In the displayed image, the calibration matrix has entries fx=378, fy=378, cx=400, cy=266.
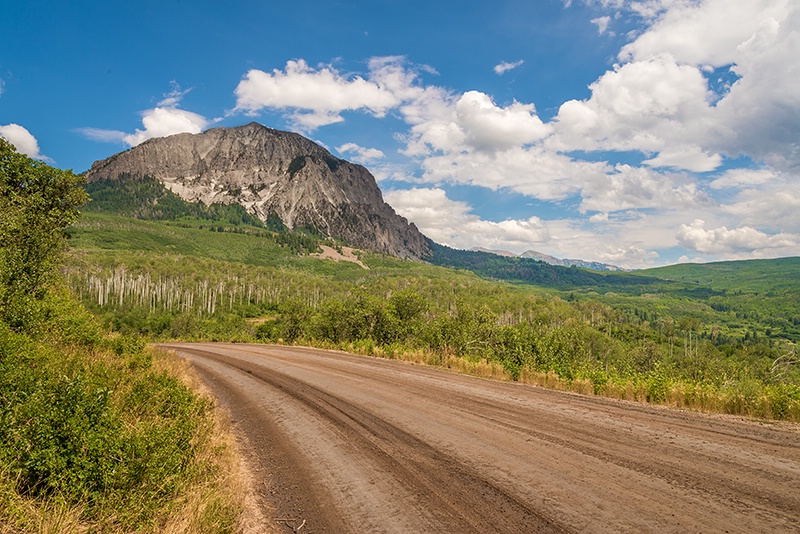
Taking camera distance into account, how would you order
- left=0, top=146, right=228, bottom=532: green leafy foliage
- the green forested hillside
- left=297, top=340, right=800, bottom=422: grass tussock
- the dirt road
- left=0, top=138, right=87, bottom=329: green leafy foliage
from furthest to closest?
the green forested hillside
left=0, top=138, right=87, bottom=329: green leafy foliage
left=297, top=340, right=800, bottom=422: grass tussock
the dirt road
left=0, top=146, right=228, bottom=532: green leafy foliage

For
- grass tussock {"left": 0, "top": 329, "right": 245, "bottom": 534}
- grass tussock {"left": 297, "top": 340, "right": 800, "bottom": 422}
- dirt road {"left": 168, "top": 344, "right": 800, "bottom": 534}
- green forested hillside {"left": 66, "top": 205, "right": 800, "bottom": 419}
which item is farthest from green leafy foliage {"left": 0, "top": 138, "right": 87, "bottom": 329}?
grass tussock {"left": 297, "top": 340, "right": 800, "bottom": 422}

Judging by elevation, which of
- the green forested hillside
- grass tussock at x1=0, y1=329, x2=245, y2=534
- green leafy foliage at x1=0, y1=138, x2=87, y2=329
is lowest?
the green forested hillside

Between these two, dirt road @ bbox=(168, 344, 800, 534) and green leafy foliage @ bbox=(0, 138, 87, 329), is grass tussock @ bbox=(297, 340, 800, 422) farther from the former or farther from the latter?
green leafy foliage @ bbox=(0, 138, 87, 329)

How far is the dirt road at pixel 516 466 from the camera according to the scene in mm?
→ 4672

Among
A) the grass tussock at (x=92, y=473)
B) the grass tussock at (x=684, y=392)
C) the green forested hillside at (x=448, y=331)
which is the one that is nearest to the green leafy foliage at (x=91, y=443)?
the grass tussock at (x=92, y=473)

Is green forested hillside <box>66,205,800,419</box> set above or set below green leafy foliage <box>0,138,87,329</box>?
below

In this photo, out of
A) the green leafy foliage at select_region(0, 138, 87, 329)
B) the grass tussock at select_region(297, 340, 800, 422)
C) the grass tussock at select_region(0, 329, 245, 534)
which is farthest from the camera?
the green leafy foliage at select_region(0, 138, 87, 329)

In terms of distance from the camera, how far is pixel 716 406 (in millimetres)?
9516

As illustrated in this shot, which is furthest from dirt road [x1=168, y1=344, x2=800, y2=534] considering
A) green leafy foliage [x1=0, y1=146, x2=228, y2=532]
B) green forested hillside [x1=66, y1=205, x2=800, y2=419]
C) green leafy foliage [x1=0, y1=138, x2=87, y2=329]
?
green leafy foliage [x1=0, y1=138, x2=87, y2=329]

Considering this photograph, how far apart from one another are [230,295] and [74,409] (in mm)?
165420

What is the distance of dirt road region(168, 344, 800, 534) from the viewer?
4672 mm

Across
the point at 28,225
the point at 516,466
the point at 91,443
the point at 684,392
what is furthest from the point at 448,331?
the point at 91,443

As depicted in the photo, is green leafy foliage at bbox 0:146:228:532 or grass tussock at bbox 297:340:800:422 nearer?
green leafy foliage at bbox 0:146:228:532

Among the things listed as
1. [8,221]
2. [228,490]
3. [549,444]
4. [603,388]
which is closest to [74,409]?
[228,490]
